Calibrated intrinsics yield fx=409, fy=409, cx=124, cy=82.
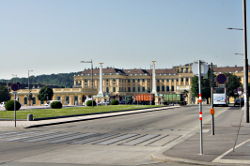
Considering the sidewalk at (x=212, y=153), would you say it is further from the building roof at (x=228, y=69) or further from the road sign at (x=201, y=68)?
the building roof at (x=228, y=69)

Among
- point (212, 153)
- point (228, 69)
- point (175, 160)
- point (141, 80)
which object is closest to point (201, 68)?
point (212, 153)

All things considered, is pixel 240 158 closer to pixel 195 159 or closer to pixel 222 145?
pixel 195 159

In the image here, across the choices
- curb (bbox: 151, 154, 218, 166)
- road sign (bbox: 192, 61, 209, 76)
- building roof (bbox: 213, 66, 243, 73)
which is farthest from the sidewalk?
building roof (bbox: 213, 66, 243, 73)

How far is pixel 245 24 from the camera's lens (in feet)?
93.1

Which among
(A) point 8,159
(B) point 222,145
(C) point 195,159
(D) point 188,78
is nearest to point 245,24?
(B) point 222,145

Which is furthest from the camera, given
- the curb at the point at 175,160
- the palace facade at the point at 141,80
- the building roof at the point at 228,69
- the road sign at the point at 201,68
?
the palace facade at the point at 141,80

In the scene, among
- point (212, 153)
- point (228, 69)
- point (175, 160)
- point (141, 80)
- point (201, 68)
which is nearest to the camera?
point (175, 160)

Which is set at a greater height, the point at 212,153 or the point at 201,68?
the point at 201,68

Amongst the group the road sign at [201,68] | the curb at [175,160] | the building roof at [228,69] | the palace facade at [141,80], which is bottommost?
the curb at [175,160]

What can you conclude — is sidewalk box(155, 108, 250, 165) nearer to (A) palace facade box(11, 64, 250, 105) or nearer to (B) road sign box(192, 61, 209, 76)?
(B) road sign box(192, 61, 209, 76)

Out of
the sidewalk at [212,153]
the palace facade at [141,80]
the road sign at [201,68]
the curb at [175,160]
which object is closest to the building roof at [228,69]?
the palace facade at [141,80]

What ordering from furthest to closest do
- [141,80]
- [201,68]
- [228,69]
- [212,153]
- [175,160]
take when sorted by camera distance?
[141,80] → [228,69] → [201,68] → [212,153] → [175,160]

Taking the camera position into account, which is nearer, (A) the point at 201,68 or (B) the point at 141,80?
(A) the point at 201,68

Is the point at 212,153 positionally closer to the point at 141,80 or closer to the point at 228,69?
the point at 228,69
